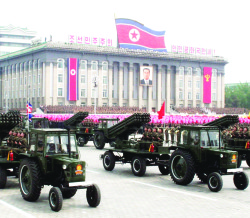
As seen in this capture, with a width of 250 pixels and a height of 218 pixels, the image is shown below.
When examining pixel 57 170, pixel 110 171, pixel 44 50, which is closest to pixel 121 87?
pixel 44 50

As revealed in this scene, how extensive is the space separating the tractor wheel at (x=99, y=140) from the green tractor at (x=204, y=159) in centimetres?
1459

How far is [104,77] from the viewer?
87.5 meters

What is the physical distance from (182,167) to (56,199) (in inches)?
235

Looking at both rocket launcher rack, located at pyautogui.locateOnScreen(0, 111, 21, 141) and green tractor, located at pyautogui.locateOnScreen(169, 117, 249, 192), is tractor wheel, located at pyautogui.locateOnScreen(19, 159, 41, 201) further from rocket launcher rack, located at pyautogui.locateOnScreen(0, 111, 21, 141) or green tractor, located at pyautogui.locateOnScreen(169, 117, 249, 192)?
green tractor, located at pyautogui.locateOnScreen(169, 117, 249, 192)

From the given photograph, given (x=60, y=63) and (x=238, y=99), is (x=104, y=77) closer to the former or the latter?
(x=60, y=63)

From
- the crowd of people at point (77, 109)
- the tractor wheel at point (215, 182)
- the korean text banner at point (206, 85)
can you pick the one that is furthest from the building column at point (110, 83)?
the tractor wheel at point (215, 182)

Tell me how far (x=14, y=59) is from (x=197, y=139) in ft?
280

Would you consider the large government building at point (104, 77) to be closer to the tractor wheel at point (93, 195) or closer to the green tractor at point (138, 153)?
→ the green tractor at point (138, 153)

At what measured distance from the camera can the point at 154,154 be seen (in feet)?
60.0

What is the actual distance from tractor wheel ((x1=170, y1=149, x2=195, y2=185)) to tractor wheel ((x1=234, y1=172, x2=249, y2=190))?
1.53 m

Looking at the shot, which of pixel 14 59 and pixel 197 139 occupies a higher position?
pixel 14 59

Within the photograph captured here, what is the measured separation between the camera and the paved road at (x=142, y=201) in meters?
11.7

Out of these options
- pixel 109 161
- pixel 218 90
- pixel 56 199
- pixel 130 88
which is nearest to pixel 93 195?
pixel 56 199

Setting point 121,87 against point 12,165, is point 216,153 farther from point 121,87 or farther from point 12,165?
point 121,87
